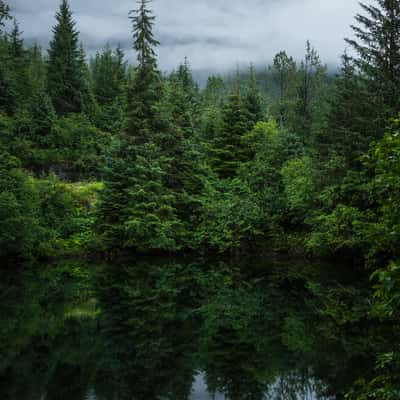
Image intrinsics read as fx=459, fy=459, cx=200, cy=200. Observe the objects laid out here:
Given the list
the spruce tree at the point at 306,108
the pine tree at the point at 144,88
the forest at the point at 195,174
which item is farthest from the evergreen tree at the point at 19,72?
the spruce tree at the point at 306,108

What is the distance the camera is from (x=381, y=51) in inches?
912

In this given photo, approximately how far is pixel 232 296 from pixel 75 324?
6.45 m

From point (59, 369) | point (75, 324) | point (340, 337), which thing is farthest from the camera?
point (75, 324)

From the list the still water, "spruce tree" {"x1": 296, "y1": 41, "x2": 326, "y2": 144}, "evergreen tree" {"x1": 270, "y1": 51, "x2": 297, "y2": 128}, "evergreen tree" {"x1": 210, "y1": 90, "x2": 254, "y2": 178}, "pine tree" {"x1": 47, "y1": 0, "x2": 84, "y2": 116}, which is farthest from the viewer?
"evergreen tree" {"x1": 270, "y1": 51, "x2": 297, "y2": 128}

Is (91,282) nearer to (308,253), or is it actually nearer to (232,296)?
(232,296)

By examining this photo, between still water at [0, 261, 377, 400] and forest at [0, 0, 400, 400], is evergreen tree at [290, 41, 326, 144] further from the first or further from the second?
still water at [0, 261, 377, 400]

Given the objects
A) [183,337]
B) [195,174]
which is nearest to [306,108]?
[195,174]

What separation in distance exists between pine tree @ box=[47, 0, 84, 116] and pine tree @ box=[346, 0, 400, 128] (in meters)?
29.5

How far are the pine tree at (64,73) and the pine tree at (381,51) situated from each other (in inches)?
1162

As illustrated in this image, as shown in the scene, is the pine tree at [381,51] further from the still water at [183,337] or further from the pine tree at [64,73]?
the pine tree at [64,73]

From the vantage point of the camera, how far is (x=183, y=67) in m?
67.5

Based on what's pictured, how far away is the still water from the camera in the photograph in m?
8.99

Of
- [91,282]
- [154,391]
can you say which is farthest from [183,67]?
[154,391]

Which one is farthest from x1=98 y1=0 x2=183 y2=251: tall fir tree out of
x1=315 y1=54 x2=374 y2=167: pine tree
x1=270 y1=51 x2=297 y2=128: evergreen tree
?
x1=270 y1=51 x2=297 y2=128: evergreen tree
